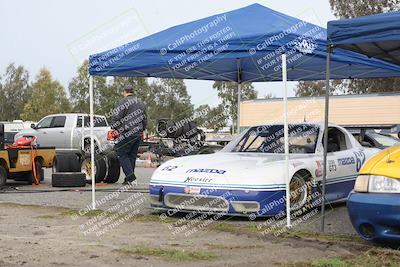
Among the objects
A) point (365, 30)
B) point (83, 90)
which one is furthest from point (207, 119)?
point (83, 90)

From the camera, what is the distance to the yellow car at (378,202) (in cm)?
498

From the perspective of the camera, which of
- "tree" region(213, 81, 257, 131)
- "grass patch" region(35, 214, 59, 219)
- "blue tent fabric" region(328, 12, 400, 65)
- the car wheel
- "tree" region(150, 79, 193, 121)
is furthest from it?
"tree" region(150, 79, 193, 121)

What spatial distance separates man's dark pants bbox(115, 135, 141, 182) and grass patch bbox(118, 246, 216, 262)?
488 centimetres

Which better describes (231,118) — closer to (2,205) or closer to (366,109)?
(366,109)

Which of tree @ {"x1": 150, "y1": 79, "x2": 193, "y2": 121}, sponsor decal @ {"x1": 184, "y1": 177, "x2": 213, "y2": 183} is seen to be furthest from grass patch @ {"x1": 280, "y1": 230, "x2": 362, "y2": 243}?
tree @ {"x1": 150, "y1": 79, "x2": 193, "y2": 121}

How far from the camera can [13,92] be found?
75500 mm

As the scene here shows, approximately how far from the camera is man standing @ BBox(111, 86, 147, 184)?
1030 centimetres

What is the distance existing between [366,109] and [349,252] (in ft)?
86.6

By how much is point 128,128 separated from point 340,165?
4.07 m

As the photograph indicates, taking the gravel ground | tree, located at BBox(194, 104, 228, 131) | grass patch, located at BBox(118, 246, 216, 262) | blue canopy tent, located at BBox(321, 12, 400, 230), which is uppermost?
blue canopy tent, located at BBox(321, 12, 400, 230)

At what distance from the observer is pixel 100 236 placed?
243 inches

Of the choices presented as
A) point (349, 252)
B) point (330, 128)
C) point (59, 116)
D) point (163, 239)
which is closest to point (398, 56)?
point (330, 128)

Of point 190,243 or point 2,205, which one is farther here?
point 2,205

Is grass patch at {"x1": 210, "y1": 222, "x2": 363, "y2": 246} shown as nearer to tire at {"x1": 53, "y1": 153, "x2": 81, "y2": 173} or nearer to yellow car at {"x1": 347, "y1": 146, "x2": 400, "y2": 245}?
yellow car at {"x1": 347, "y1": 146, "x2": 400, "y2": 245}
